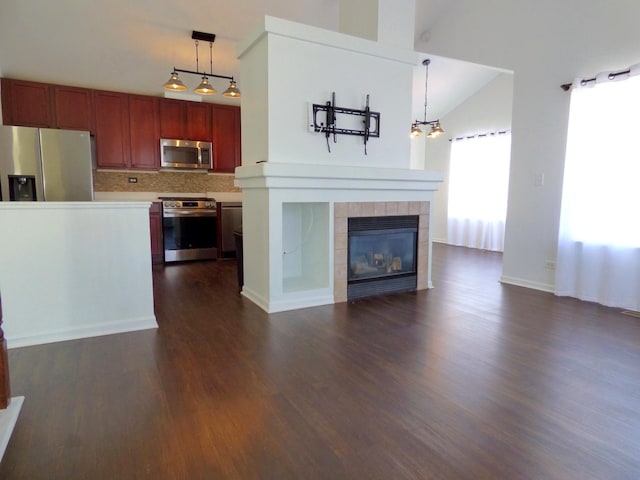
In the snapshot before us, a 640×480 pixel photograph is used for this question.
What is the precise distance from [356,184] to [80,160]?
352cm

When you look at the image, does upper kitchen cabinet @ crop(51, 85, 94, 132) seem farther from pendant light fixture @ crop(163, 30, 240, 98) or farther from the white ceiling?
pendant light fixture @ crop(163, 30, 240, 98)

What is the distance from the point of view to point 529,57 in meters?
4.24

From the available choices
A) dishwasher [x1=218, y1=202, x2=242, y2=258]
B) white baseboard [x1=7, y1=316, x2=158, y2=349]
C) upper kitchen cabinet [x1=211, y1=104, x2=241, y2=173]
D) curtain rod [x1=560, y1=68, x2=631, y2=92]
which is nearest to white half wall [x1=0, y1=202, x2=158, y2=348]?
white baseboard [x1=7, y1=316, x2=158, y2=349]

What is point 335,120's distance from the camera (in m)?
Result: 3.59

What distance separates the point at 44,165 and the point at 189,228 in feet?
6.40

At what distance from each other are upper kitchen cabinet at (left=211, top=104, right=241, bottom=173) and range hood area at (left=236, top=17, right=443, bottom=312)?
272cm

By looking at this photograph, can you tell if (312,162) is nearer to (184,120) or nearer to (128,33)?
(128,33)

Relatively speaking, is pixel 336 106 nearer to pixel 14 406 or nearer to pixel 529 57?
pixel 529 57

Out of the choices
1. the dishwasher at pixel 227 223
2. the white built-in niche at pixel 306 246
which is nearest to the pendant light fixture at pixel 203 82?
the white built-in niche at pixel 306 246

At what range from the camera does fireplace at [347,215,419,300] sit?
3.84 m

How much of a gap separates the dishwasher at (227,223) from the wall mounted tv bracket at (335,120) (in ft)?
9.97

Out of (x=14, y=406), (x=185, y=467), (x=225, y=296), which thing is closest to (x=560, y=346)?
(x=185, y=467)

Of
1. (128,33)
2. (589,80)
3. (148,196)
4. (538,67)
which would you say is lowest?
(148,196)

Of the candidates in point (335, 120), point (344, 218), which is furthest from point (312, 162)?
point (344, 218)
